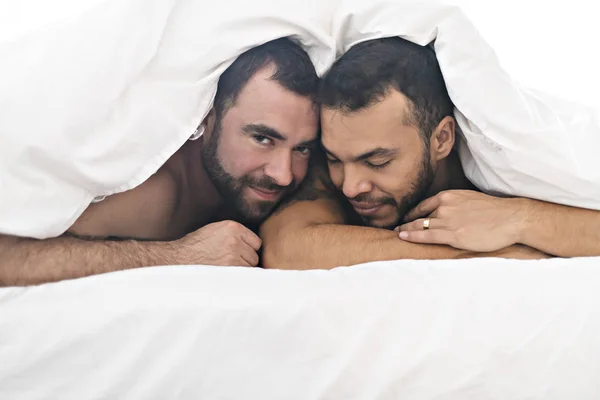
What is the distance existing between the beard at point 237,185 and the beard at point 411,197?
0.53 feet

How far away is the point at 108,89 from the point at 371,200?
531 millimetres

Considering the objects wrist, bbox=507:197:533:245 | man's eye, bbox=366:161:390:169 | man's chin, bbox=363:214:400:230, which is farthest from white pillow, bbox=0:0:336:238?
wrist, bbox=507:197:533:245

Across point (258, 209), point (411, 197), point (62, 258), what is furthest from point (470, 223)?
point (62, 258)

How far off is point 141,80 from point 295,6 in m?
0.34

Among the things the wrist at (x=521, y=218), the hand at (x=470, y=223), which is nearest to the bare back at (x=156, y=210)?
the hand at (x=470, y=223)

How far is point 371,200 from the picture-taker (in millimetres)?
1312

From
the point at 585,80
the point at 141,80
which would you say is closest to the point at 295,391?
the point at 141,80

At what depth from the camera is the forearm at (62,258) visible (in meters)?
1.01

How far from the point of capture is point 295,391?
0.85 metres

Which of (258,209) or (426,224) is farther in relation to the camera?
(258,209)

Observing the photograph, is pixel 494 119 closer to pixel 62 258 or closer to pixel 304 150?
pixel 304 150

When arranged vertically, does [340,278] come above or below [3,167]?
below

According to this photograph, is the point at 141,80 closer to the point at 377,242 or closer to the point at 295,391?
the point at 377,242

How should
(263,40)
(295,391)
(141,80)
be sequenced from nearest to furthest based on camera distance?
1. (295,391)
2. (141,80)
3. (263,40)
